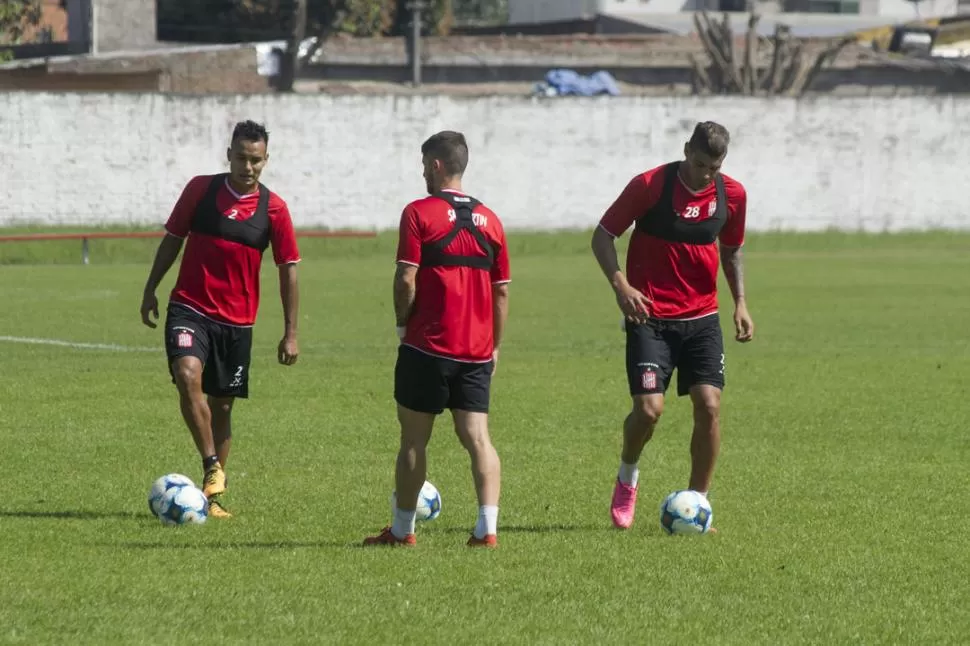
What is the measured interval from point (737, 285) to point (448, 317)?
7.21 ft

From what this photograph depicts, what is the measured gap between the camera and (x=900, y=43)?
5362 cm

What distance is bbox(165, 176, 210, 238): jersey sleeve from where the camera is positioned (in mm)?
9438

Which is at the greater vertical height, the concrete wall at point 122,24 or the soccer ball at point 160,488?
the concrete wall at point 122,24

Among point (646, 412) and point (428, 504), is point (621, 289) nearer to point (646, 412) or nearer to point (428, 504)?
point (646, 412)

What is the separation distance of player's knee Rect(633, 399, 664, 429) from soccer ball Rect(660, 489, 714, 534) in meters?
0.42

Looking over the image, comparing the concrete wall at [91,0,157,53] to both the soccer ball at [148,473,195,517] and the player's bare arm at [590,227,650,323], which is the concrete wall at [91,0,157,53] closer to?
the soccer ball at [148,473,195,517]

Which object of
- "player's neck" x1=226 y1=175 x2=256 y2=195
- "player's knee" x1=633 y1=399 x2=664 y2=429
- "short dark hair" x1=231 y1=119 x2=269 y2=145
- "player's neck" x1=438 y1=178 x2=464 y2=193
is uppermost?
"short dark hair" x1=231 y1=119 x2=269 y2=145

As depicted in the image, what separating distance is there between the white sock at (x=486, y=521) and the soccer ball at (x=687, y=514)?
108 cm

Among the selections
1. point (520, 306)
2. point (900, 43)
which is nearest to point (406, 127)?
point (520, 306)

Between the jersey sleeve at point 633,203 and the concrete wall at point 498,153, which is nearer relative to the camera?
the jersey sleeve at point 633,203

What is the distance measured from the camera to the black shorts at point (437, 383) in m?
8.08

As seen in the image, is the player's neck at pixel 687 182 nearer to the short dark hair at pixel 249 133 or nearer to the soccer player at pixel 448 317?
the soccer player at pixel 448 317

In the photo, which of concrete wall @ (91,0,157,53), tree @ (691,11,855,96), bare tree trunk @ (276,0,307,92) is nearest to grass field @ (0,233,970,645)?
tree @ (691,11,855,96)

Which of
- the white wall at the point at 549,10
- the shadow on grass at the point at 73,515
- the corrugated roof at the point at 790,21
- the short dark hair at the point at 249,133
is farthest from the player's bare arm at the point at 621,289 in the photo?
the white wall at the point at 549,10
